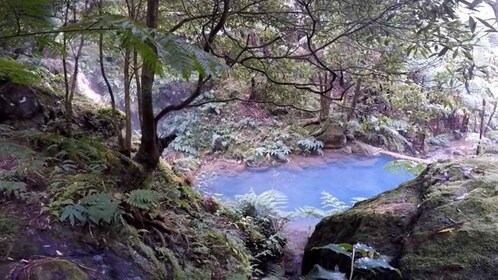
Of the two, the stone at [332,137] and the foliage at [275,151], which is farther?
the stone at [332,137]

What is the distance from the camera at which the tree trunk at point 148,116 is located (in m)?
2.66

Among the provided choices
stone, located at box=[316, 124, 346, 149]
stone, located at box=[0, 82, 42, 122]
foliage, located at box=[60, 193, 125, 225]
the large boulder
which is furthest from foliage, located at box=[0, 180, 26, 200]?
stone, located at box=[316, 124, 346, 149]

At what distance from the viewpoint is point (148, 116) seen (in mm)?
2879

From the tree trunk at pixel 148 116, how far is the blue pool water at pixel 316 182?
3334 mm

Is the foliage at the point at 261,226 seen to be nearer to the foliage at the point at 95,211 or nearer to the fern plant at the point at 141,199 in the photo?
the fern plant at the point at 141,199

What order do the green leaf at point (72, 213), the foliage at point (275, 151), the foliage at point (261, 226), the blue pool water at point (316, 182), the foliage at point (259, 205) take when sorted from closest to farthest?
→ the green leaf at point (72, 213) → the foliage at point (261, 226) → the foliage at point (259, 205) → the blue pool water at point (316, 182) → the foliage at point (275, 151)

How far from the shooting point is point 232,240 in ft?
10.6

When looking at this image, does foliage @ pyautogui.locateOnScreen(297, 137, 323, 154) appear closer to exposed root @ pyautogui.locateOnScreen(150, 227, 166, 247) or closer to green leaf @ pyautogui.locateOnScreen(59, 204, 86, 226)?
exposed root @ pyautogui.locateOnScreen(150, 227, 166, 247)

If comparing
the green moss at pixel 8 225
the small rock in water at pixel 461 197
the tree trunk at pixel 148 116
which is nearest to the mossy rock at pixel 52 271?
the green moss at pixel 8 225

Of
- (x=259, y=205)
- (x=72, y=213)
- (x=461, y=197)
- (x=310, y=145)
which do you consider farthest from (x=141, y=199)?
(x=310, y=145)

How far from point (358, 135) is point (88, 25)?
9197 millimetres

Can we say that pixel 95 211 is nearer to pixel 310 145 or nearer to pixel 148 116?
pixel 148 116

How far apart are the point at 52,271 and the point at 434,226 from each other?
1.96 metres

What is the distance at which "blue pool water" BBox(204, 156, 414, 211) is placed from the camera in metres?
6.94
